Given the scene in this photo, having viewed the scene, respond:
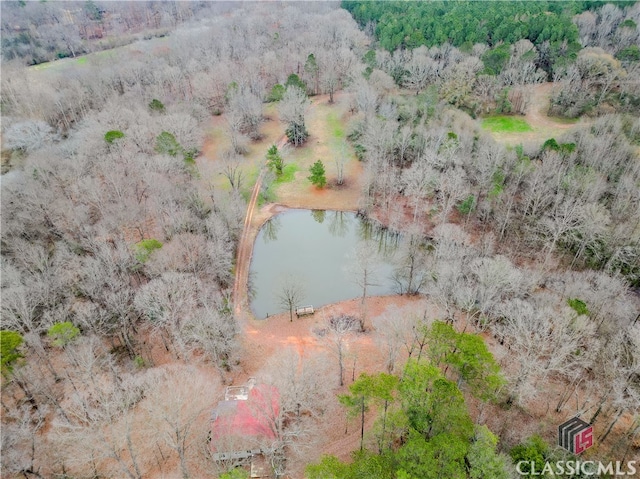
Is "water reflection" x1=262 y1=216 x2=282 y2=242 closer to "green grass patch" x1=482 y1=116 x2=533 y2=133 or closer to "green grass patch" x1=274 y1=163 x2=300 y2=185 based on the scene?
"green grass patch" x1=274 y1=163 x2=300 y2=185

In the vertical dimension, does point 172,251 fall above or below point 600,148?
below

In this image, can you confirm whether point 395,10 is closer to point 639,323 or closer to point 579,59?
point 579,59

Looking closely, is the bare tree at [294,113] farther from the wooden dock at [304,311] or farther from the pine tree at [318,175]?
the wooden dock at [304,311]

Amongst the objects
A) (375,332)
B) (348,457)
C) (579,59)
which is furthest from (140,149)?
(579,59)

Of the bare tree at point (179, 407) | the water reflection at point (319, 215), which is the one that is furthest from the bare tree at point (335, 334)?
the water reflection at point (319, 215)

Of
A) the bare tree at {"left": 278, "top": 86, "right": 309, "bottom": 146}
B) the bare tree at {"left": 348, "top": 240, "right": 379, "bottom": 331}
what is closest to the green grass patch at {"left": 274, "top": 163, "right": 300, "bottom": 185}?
the bare tree at {"left": 278, "top": 86, "right": 309, "bottom": 146}

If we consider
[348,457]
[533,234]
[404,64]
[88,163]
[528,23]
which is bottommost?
[348,457]
